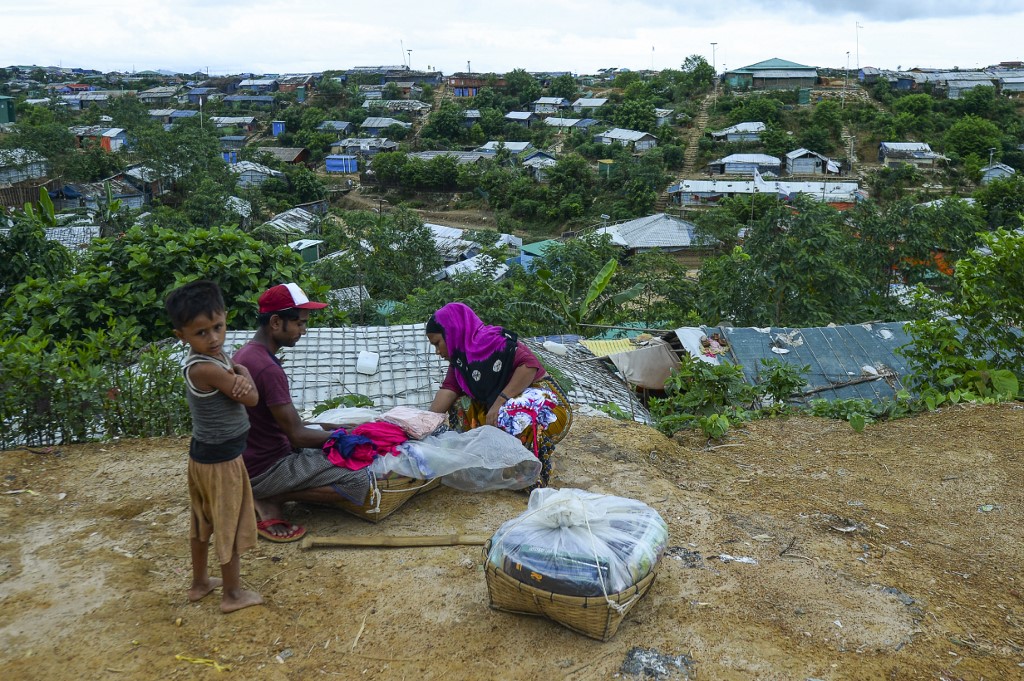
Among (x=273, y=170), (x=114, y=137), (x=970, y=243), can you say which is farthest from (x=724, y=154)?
(x=114, y=137)

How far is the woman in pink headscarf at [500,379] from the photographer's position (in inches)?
154

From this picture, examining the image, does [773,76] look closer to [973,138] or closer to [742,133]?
[742,133]

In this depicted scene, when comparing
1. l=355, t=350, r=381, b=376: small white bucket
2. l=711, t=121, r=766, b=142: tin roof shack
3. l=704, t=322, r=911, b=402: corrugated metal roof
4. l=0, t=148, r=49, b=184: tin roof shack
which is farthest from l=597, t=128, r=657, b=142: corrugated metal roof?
l=355, t=350, r=381, b=376: small white bucket

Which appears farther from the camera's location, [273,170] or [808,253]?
[273,170]

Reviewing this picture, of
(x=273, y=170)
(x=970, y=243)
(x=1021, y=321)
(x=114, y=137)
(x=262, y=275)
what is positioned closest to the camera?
(x=1021, y=321)

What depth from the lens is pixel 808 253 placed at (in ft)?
39.8

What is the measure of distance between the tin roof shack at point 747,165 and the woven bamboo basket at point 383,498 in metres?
34.2

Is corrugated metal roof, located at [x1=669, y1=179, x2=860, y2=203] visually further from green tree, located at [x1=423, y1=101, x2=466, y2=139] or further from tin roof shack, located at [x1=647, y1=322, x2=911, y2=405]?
tin roof shack, located at [x1=647, y1=322, x2=911, y2=405]

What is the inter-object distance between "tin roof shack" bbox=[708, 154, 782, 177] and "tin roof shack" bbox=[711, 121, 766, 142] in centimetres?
358

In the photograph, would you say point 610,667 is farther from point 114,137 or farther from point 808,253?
point 114,137

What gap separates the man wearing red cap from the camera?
327 cm

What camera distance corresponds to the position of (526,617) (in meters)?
2.88

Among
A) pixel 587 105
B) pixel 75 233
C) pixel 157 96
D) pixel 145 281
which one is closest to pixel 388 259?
pixel 75 233

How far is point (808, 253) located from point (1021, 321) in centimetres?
557
